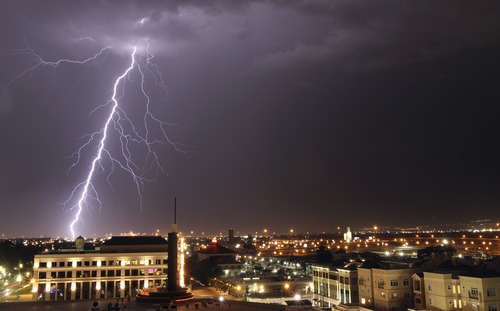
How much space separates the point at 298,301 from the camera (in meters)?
39.8

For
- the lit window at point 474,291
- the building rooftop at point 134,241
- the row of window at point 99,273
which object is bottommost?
the row of window at point 99,273

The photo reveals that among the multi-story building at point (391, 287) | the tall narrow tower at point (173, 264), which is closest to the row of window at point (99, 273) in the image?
the tall narrow tower at point (173, 264)

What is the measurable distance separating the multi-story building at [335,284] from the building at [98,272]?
19.2m

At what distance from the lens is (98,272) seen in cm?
5153

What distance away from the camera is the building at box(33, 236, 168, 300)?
49688mm

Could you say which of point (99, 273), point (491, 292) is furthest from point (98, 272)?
point (491, 292)

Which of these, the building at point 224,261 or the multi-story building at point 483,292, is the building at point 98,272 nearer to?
the building at point 224,261

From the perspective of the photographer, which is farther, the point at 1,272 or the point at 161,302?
the point at 1,272

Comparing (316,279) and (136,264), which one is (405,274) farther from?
(136,264)

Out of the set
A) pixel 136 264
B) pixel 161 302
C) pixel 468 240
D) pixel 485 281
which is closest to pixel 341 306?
pixel 485 281

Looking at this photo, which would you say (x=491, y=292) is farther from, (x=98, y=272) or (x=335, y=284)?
(x=98, y=272)

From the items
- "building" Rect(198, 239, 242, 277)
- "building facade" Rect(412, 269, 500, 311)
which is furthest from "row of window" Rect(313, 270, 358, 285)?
"building" Rect(198, 239, 242, 277)

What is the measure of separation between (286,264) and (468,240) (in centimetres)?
10580

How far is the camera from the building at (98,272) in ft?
163
